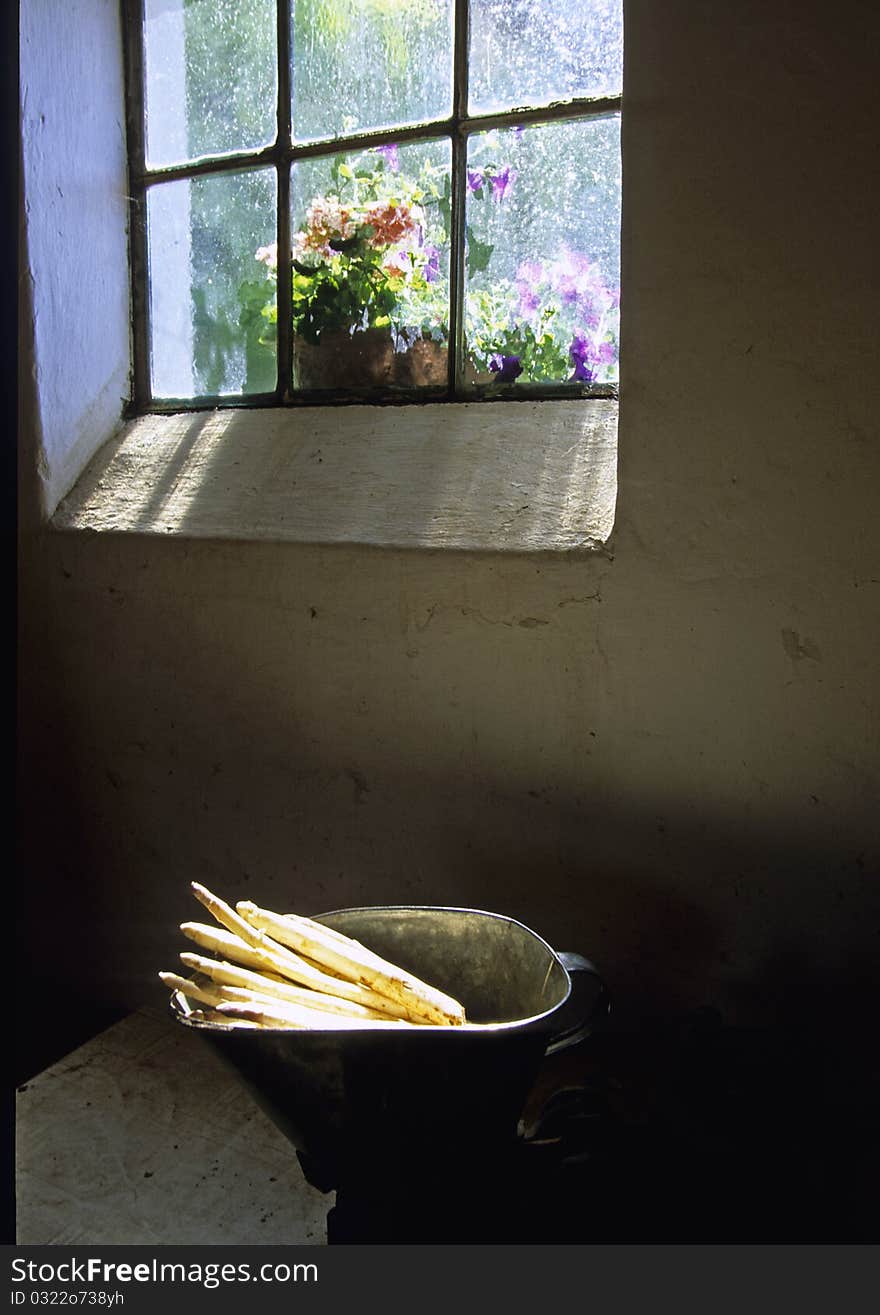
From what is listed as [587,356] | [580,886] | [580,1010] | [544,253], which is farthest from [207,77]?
[580,1010]

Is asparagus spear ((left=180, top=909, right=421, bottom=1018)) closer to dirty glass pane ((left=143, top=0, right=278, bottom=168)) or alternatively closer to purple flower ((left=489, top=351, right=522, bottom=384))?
purple flower ((left=489, top=351, right=522, bottom=384))

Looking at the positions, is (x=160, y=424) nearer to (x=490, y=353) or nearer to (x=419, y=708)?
(x=490, y=353)

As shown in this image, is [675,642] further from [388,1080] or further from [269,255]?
[269,255]

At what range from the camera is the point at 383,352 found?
1.52m

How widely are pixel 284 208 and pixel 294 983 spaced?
119 cm

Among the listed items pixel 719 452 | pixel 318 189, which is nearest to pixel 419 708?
pixel 719 452

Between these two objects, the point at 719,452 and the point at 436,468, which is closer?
the point at 719,452

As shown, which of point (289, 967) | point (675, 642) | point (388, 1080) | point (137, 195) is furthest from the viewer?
point (137, 195)

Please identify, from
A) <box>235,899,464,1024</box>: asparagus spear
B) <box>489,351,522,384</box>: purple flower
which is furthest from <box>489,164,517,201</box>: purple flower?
<box>235,899,464,1024</box>: asparagus spear

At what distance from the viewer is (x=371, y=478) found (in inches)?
55.5

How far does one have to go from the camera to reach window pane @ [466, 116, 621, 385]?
1.36 m

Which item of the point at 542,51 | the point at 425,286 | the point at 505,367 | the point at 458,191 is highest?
the point at 542,51

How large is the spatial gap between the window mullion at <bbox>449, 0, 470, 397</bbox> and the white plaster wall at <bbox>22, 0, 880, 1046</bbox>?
336 mm

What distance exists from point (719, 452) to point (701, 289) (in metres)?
0.18
